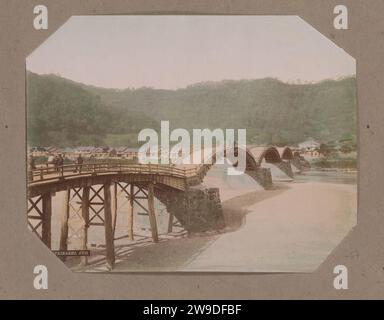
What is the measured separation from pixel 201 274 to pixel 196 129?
68.2 inches

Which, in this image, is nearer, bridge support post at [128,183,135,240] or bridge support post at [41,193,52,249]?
bridge support post at [41,193,52,249]

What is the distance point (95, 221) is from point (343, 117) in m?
3.25

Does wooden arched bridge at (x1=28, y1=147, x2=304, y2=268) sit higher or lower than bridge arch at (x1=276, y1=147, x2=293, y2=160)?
lower

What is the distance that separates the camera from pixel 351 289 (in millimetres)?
5188

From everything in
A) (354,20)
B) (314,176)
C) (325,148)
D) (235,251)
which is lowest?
(235,251)

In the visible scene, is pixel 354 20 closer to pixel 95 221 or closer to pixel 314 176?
pixel 314 176

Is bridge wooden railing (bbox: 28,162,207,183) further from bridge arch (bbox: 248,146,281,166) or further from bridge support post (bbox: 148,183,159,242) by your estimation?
bridge arch (bbox: 248,146,281,166)

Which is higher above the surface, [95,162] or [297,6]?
[297,6]

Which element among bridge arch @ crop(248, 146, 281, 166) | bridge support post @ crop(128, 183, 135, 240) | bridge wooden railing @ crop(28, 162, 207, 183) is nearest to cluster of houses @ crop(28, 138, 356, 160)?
bridge wooden railing @ crop(28, 162, 207, 183)

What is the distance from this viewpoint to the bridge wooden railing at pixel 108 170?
509cm

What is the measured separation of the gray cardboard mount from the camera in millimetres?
5156

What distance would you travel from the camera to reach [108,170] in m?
5.21

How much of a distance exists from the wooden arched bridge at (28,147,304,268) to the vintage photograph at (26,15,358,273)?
0.02 metres

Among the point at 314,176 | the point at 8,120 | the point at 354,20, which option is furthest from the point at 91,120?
the point at 354,20
